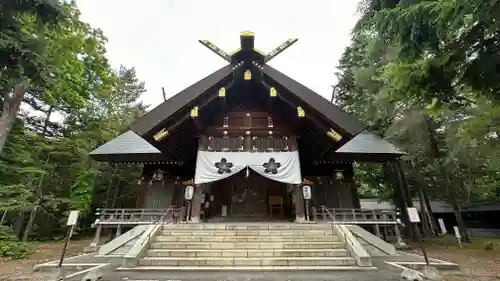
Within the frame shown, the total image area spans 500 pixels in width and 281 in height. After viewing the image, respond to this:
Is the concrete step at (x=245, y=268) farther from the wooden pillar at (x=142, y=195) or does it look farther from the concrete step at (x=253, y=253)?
the wooden pillar at (x=142, y=195)

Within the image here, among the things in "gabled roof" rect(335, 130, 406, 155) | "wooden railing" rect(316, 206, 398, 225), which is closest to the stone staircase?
"wooden railing" rect(316, 206, 398, 225)

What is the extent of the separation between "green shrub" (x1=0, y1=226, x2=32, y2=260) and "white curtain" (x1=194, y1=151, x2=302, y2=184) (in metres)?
7.73

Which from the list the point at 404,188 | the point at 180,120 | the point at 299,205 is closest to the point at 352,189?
the point at 404,188

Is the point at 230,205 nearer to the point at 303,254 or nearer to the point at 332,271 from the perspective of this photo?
the point at 303,254

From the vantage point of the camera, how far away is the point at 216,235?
7066mm

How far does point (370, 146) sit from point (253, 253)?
9279 mm


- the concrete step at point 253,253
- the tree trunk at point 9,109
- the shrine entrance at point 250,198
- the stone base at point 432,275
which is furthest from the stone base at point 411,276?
the tree trunk at point 9,109

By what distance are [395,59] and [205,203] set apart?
876 cm

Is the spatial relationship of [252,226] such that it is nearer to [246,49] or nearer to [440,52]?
[246,49]

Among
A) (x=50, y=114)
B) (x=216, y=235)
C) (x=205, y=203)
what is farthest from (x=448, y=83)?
(x=50, y=114)

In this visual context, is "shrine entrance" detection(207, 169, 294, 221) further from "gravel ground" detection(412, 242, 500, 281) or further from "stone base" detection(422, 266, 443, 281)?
"stone base" detection(422, 266, 443, 281)

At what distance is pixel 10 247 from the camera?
376 inches

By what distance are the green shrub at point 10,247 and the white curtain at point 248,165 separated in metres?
7.73

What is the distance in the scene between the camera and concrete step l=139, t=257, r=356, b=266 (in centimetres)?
575
